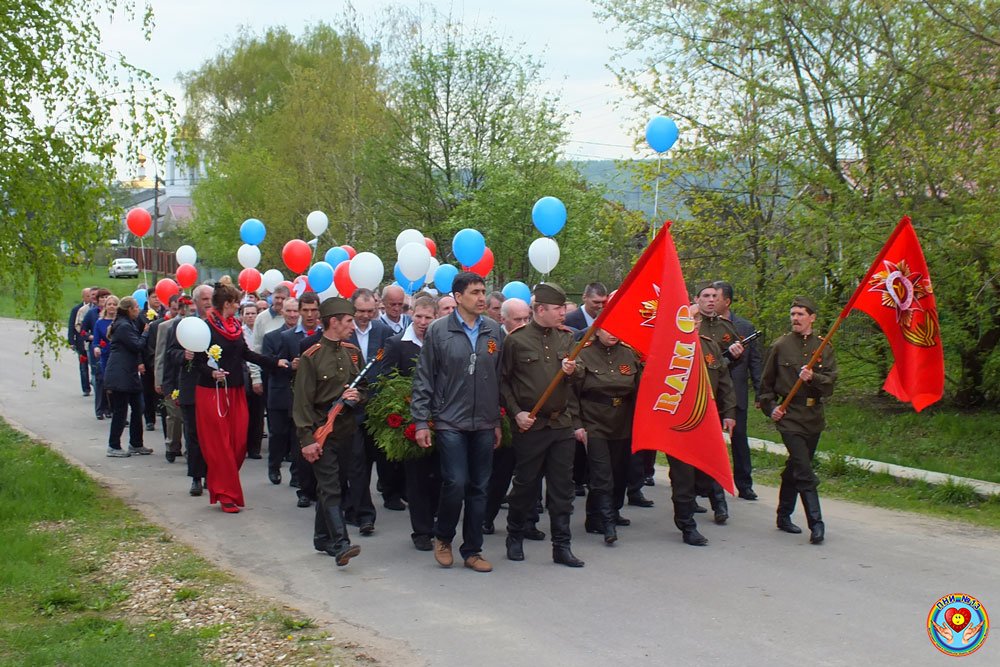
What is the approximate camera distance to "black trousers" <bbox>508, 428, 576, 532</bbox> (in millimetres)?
7910

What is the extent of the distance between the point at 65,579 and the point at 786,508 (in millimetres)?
5627

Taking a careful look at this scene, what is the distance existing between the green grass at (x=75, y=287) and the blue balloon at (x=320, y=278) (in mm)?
2934

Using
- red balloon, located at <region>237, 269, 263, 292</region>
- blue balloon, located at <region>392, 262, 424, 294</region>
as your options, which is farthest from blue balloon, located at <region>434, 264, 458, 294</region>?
red balloon, located at <region>237, 269, 263, 292</region>

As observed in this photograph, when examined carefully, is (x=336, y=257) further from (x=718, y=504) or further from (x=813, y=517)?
(x=813, y=517)

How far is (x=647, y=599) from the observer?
274 inches

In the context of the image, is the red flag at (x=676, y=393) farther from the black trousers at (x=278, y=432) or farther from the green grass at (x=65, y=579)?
the black trousers at (x=278, y=432)

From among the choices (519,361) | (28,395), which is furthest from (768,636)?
(28,395)

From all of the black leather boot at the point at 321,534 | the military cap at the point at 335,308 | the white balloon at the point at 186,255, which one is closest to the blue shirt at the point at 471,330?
the military cap at the point at 335,308

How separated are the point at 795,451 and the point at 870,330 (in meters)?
6.34

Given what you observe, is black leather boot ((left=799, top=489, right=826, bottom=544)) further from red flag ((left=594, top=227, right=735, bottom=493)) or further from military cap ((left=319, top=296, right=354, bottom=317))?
military cap ((left=319, top=296, right=354, bottom=317))

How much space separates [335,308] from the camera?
26.9ft

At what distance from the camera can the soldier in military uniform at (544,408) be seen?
789 centimetres

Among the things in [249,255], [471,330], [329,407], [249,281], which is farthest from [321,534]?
[249,281]

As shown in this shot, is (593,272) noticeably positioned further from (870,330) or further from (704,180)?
(870,330)
